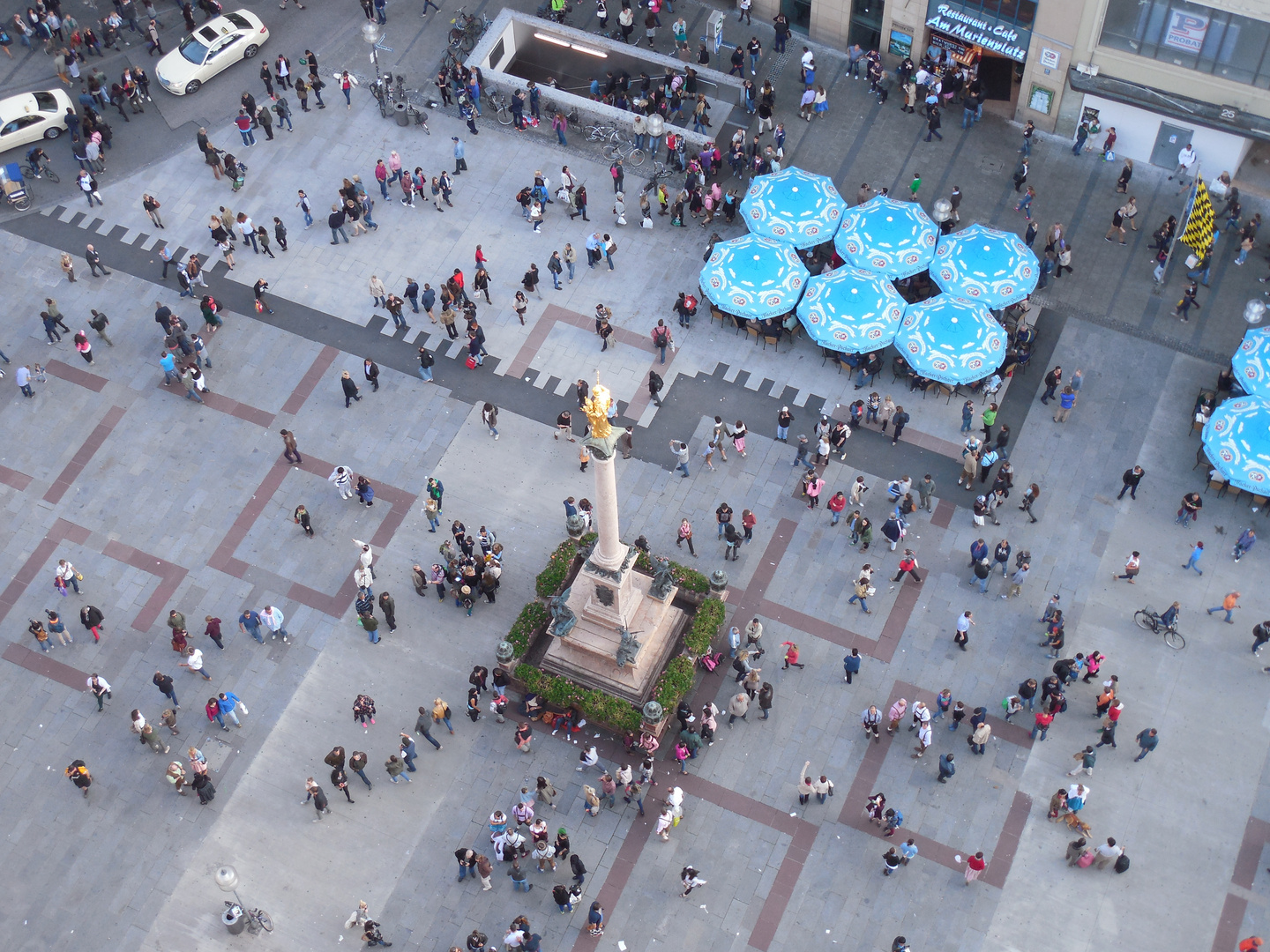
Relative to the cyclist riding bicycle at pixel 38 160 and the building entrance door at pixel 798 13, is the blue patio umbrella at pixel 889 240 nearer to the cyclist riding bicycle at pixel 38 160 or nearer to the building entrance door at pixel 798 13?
the building entrance door at pixel 798 13

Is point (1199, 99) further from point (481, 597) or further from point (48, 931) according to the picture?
point (48, 931)

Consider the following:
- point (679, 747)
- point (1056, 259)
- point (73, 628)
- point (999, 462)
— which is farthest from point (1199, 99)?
point (73, 628)

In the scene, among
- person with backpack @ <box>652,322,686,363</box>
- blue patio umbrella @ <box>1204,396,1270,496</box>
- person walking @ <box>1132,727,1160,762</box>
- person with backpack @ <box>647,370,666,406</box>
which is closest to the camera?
person walking @ <box>1132,727,1160,762</box>

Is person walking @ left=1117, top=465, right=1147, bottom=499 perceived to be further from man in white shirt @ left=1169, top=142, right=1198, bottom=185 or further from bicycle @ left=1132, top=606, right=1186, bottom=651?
man in white shirt @ left=1169, top=142, right=1198, bottom=185

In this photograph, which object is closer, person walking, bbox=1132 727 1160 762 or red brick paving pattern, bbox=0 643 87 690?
person walking, bbox=1132 727 1160 762

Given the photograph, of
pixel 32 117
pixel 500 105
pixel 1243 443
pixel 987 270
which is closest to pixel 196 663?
pixel 32 117

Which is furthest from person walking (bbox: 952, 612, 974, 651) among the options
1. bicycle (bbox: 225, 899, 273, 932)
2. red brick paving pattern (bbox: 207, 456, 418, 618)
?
bicycle (bbox: 225, 899, 273, 932)

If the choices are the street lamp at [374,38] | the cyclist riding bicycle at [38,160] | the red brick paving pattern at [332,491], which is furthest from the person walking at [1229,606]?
the cyclist riding bicycle at [38,160]
